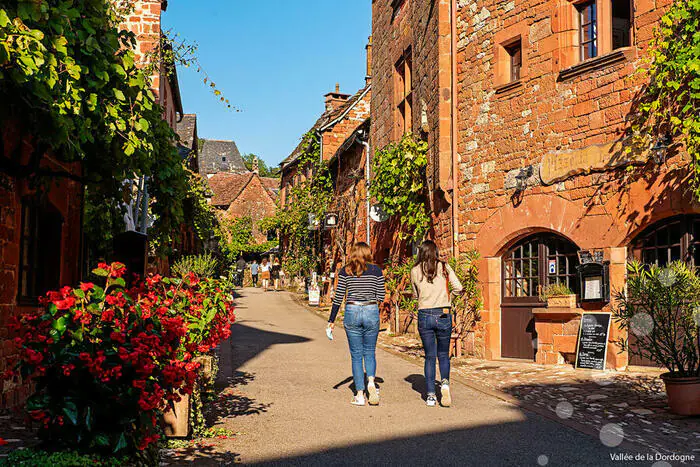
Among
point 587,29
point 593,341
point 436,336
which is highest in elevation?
point 587,29

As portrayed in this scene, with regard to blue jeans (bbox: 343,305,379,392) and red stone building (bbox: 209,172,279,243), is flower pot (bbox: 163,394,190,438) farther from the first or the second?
red stone building (bbox: 209,172,279,243)

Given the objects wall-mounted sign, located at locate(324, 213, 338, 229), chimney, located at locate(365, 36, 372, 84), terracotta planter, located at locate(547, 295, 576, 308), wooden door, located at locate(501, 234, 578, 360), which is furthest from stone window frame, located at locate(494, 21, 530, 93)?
chimney, located at locate(365, 36, 372, 84)

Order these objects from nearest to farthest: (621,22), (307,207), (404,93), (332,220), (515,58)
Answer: (621,22) < (515,58) < (404,93) < (332,220) < (307,207)

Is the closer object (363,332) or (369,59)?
(363,332)

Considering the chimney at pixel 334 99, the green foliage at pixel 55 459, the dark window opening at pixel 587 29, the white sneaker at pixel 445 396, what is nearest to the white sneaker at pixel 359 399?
the white sneaker at pixel 445 396

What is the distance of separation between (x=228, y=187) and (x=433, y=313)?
53.5 meters

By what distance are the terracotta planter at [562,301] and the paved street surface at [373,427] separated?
2.25 metres

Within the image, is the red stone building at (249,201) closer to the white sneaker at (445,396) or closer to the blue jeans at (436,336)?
the blue jeans at (436,336)

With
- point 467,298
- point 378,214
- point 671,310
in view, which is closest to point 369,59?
point 378,214

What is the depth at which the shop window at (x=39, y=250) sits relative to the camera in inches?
A: 306

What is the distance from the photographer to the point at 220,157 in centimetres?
7569

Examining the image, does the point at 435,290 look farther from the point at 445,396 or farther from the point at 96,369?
the point at 96,369

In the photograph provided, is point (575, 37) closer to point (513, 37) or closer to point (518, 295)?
point (513, 37)

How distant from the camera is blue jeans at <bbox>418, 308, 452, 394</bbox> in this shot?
294 inches
